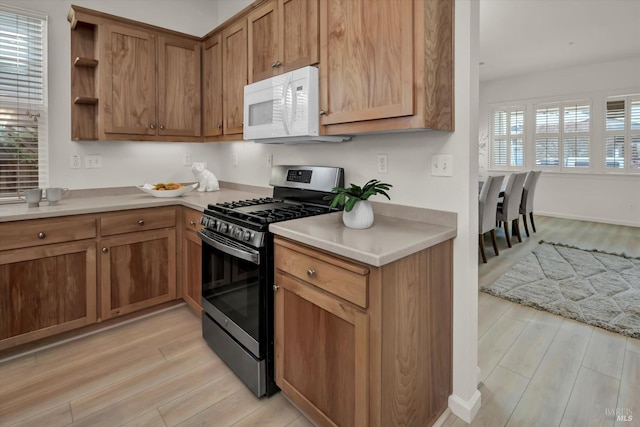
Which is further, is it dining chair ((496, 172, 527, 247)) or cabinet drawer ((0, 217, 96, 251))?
dining chair ((496, 172, 527, 247))

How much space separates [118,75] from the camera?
260cm

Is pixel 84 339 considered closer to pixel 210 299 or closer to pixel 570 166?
pixel 210 299

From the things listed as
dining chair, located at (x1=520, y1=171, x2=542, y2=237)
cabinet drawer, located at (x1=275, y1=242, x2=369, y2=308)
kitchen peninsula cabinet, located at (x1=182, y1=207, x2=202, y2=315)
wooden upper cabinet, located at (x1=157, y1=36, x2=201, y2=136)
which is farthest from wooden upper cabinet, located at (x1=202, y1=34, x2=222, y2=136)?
dining chair, located at (x1=520, y1=171, x2=542, y2=237)

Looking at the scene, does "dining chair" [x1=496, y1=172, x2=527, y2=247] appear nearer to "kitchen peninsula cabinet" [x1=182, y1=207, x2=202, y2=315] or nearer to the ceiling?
the ceiling

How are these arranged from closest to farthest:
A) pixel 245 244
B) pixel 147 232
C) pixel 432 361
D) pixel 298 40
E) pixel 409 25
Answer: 1. pixel 409 25
2. pixel 432 361
3. pixel 245 244
4. pixel 298 40
5. pixel 147 232

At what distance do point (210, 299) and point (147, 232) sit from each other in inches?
31.8

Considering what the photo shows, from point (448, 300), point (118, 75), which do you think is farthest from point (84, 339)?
point (448, 300)

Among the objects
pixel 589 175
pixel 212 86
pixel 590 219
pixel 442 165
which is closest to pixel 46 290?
pixel 212 86

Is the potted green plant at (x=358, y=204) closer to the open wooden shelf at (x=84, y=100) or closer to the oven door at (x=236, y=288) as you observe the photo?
the oven door at (x=236, y=288)

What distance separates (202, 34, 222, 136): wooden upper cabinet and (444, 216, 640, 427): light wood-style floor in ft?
8.60

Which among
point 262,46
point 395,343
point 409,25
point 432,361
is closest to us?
point 395,343

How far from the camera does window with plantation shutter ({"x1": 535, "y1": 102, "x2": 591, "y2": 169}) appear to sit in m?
6.51

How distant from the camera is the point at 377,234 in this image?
149 centimetres

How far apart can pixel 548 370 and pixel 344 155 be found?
175 cm
